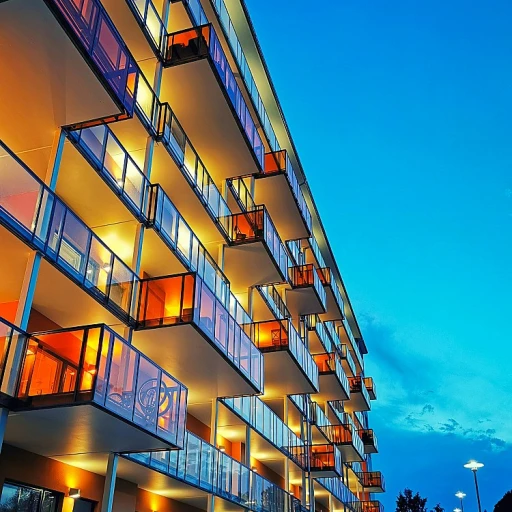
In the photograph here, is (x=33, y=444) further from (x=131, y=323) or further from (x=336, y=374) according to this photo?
(x=336, y=374)

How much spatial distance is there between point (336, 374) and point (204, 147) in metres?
18.5

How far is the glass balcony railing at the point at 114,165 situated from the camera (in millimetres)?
14406

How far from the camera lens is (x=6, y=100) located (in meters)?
12.7

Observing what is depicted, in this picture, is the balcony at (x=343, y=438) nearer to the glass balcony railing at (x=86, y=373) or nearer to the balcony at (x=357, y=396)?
the balcony at (x=357, y=396)

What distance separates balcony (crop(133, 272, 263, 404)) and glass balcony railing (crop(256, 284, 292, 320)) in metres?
6.35

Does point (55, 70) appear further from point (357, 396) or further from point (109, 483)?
point (357, 396)

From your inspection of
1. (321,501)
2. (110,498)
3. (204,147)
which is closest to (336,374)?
(321,501)

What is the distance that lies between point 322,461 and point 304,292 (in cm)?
854

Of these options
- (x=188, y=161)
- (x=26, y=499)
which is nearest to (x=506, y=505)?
(x=188, y=161)

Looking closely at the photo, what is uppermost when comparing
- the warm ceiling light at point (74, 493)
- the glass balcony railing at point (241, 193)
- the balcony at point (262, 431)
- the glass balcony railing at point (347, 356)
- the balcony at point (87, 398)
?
the glass balcony railing at point (347, 356)

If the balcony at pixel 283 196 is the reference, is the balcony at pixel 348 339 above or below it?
above

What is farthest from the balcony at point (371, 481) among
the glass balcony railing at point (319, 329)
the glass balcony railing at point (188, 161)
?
the glass balcony railing at point (188, 161)

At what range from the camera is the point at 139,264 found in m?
16.4

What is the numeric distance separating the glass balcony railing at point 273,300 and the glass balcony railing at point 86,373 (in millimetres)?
13978
